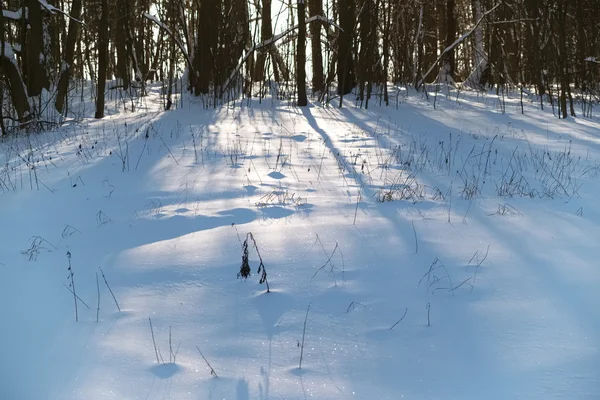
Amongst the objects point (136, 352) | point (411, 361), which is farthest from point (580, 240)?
point (136, 352)

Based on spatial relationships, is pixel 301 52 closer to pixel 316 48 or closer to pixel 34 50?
pixel 316 48

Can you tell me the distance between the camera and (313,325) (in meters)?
3.55

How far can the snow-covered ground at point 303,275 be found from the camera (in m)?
3.03

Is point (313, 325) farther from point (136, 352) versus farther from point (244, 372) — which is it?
point (136, 352)

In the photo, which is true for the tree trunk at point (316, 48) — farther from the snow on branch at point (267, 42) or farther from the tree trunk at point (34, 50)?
the tree trunk at point (34, 50)

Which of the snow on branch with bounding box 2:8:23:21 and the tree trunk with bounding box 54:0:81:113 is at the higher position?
the snow on branch with bounding box 2:8:23:21

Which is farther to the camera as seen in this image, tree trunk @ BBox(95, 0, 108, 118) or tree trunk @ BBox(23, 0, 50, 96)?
tree trunk @ BBox(23, 0, 50, 96)

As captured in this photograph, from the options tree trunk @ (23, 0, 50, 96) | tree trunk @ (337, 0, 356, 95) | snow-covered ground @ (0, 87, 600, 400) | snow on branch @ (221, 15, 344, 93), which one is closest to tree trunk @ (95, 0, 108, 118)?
tree trunk @ (23, 0, 50, 96)

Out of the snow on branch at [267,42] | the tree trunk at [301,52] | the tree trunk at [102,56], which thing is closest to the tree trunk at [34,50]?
the tree trunk at [102,56]

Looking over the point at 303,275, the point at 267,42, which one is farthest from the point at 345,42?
the point at 303,275

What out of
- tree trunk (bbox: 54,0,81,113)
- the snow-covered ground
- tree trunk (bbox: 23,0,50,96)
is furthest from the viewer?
tree trunk (bbox: 23,0,50,96)

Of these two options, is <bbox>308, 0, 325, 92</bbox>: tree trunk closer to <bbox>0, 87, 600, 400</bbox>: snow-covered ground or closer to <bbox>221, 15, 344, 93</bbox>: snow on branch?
<bbox>221, 15, 344, 93</bbox>: snow on branch

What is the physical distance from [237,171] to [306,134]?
3.20 meters

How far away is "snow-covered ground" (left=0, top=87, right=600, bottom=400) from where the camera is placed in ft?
9.93
